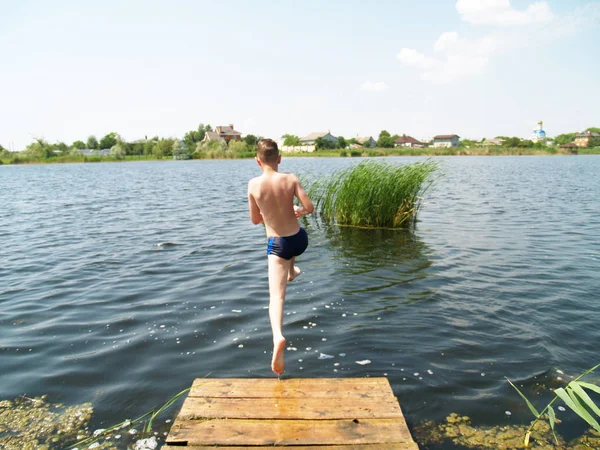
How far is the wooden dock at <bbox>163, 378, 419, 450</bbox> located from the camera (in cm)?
352

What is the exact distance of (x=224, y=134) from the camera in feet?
486

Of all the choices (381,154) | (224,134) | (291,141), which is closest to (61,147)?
(224,134)

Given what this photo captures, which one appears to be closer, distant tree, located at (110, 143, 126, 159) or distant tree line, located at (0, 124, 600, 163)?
distant tree line, located at (0, 124, 600, 163)

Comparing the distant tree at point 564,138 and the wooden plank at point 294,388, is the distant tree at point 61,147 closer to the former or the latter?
the wooden plank at point 294,388

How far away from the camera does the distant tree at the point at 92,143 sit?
145875 mm

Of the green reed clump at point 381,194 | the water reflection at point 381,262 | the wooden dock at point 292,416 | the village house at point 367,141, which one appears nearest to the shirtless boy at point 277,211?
the wooden dock at point 292,416

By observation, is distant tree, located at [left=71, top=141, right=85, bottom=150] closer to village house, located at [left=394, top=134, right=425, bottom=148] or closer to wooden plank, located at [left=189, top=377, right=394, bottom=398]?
village house, located at [left=394, top=134, right=425, bottom=148]

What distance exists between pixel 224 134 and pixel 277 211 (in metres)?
149

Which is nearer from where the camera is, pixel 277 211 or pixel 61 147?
pixel 277 211

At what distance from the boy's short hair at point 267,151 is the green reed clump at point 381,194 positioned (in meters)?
9.99

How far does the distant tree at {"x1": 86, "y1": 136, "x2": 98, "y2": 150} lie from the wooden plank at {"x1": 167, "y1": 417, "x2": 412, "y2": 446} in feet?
523

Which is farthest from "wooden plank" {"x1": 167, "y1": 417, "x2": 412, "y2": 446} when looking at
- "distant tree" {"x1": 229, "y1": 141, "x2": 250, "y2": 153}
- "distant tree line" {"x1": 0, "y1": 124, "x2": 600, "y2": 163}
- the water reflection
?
"distant tree" {"x1": 229, "y1": 141, "x2": 250, "y2": 153}

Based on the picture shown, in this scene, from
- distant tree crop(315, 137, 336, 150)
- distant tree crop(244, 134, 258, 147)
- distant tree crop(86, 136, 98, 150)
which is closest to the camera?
distant tree crop(244, 134, 258, 147)

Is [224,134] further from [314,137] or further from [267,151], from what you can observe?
[267,151]
